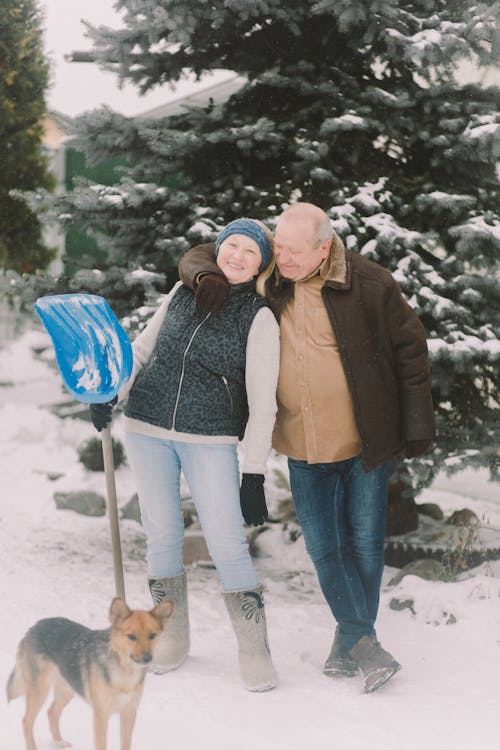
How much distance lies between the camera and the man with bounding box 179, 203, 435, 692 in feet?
9.53

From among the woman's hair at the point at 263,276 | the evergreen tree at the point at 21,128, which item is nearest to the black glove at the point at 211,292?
the woman's hair at the point at 263,276

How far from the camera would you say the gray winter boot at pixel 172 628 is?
3.05 m

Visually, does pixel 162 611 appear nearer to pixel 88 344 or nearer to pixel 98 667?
pixel 98 667

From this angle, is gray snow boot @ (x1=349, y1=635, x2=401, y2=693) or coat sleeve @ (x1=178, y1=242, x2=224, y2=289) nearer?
coat sleeve @ (x1=178, y1=242, x2=224, y2=289)

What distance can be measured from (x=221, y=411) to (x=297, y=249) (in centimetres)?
61

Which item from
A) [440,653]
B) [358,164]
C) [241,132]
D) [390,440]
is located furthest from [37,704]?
[358,164]

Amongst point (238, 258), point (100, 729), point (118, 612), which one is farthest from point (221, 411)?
point (100, 729)

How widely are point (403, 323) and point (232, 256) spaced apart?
0.64m

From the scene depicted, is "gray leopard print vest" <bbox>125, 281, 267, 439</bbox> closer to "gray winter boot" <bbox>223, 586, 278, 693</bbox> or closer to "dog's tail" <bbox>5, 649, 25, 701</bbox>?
→ "gray winter boot" <bbox>223, 586, 278, 693</bbox>

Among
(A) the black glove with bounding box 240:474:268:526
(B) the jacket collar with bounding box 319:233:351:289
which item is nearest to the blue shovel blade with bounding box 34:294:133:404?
(A) the black glove with bounding box 240:474:268:526

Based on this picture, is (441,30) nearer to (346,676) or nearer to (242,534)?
(242,534)

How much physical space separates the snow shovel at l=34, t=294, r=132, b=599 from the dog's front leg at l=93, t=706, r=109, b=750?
2.19 feet

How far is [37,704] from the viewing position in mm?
2125

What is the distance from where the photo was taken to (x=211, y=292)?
2758 mm
